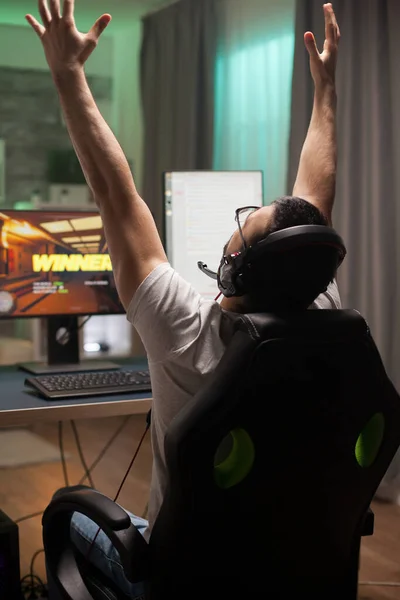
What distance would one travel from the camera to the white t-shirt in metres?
1.16

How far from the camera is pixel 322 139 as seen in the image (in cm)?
171

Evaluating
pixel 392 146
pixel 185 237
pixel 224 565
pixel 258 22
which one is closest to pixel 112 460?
pixel 185 237

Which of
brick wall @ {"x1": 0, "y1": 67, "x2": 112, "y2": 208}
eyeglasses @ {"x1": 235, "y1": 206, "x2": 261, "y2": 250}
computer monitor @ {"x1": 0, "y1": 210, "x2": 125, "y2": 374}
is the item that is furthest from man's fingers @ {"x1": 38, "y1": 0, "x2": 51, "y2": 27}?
brick wall @ {"x1": 0, "y1": 67, "x2": 112, "y2": 208}

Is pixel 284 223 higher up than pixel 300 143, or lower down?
lower down

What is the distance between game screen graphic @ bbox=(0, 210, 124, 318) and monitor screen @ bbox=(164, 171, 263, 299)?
285mm

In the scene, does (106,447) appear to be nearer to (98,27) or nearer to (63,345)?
(63,345)

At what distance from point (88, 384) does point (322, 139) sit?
0.90m

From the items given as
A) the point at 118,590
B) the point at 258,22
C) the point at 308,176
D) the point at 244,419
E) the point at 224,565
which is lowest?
the point at 118,590

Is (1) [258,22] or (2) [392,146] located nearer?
(2) [392,146]

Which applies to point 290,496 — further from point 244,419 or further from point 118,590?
point 118,590

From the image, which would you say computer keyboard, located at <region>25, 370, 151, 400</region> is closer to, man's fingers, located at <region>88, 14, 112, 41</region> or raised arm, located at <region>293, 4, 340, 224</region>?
raised arm, located at <region>293, 4, 340, 224</region>

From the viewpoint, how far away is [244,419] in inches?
39.6

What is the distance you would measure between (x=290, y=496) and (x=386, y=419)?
0.62ft

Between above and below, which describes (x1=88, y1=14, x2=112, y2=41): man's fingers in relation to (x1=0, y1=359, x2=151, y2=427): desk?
above
